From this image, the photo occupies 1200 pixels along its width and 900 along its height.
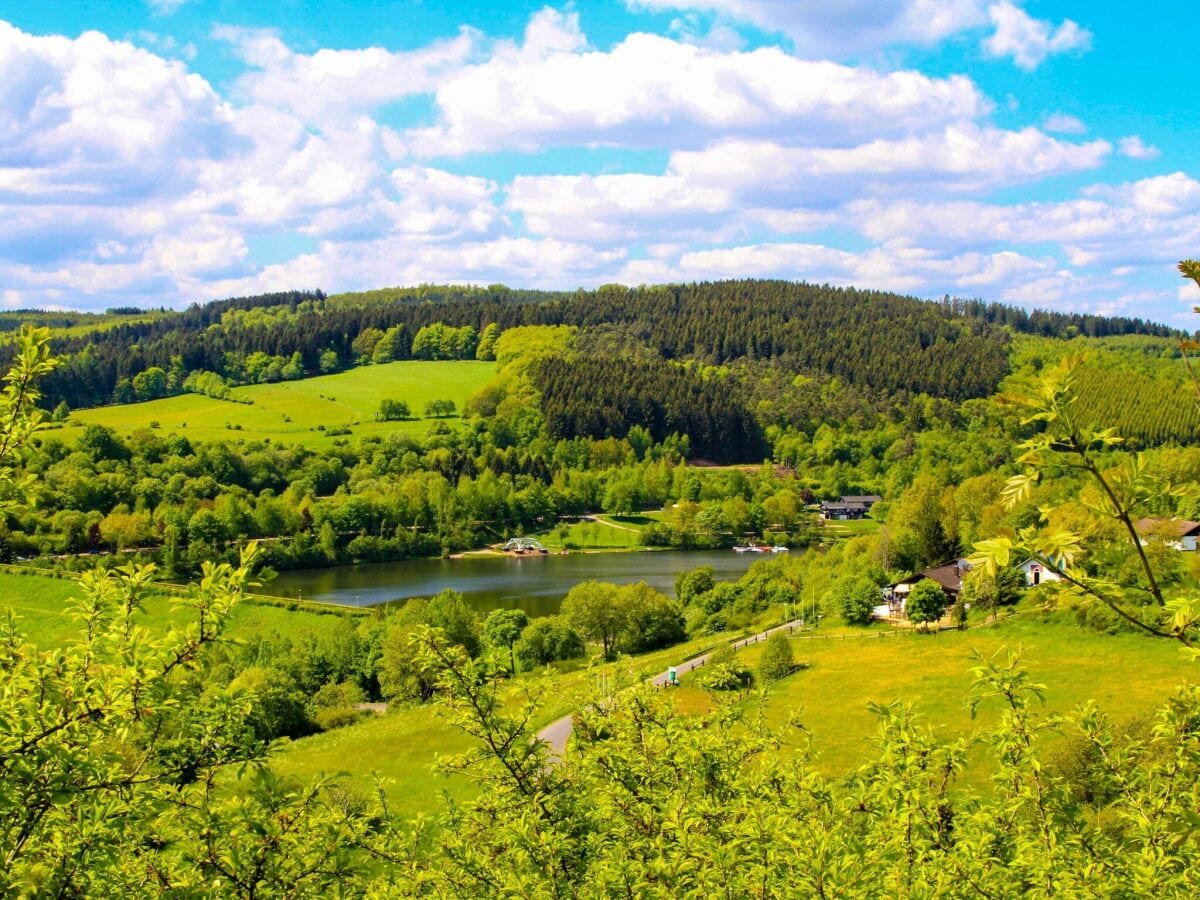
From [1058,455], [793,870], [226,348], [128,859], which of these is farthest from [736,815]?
[226,348]

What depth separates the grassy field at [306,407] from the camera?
→ 327 feet

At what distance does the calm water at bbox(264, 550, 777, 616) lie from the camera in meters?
57.4

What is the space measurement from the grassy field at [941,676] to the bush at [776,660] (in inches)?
16.3

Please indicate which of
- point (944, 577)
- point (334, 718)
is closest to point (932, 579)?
point (944, 577)

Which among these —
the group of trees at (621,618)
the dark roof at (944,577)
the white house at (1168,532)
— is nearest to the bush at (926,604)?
the dark roof at (944,577)

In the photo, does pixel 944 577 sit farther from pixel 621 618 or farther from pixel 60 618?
pixel 60 618

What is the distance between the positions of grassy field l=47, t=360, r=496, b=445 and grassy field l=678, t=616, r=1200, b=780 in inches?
2835

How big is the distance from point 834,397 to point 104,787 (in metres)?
126

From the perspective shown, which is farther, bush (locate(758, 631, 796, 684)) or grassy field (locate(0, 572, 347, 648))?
grassy field (locate(0, 572, 347, 648))

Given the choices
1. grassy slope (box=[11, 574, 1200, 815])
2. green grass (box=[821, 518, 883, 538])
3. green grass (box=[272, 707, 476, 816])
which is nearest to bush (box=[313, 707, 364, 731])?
green grass (box=[272, 707, 476, 816])

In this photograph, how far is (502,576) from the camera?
66.8 m

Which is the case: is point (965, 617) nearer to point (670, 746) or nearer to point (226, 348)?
point (670, 746)

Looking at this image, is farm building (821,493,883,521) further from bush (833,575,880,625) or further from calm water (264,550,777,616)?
bush (833,575,880,625)

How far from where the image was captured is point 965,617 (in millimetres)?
39000
